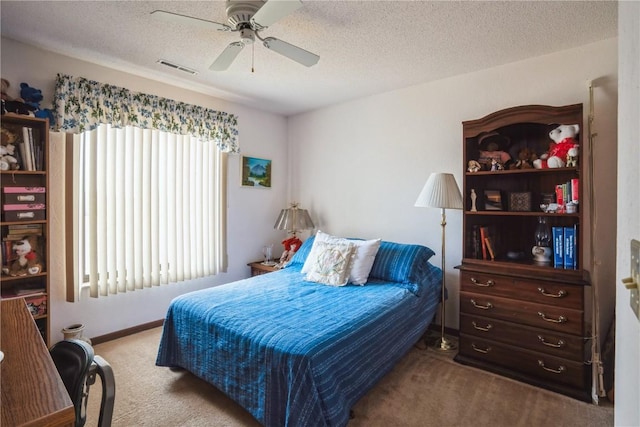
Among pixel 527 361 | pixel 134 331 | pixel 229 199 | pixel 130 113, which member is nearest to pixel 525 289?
pixel 527 361

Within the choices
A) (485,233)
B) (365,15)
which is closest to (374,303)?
(485,233)

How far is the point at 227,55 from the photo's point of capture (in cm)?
199

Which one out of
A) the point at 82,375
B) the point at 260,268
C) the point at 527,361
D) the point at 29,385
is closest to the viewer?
the point at 29,385

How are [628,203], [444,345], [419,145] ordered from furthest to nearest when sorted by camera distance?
1. [419,145]
2. [444,345]
3. [628,203]

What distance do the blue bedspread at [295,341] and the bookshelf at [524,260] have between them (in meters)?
0.48

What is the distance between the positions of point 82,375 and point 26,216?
193 cm

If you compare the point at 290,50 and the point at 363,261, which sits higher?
the point at 290,50

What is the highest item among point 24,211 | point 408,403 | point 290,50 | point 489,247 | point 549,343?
point 290,50

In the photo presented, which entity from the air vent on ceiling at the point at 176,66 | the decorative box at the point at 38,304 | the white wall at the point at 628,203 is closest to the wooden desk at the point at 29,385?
the white wall at the point at 628,203

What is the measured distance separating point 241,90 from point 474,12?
230 centimetres

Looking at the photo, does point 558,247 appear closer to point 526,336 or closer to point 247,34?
point 526,336

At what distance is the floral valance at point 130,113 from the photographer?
2.54 m

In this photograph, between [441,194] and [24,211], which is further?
[441,194]

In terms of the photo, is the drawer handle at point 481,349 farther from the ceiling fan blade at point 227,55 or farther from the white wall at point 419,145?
the ceiling fan blade at point 227,55
